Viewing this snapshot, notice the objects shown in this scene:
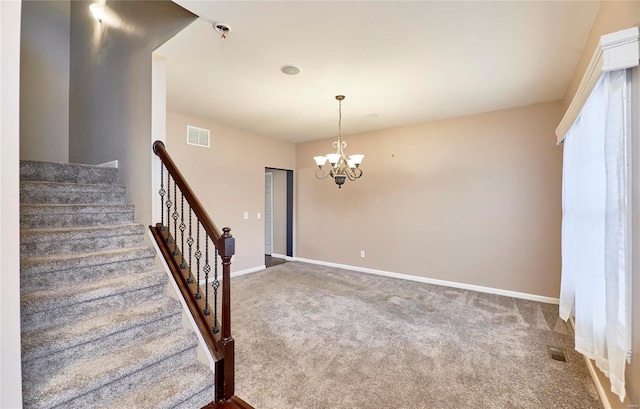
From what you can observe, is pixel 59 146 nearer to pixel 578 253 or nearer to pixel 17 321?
pixel 17 321

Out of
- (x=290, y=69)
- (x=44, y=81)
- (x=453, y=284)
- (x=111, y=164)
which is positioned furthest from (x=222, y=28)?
(x=453, y=284)

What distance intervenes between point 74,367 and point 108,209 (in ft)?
4.51

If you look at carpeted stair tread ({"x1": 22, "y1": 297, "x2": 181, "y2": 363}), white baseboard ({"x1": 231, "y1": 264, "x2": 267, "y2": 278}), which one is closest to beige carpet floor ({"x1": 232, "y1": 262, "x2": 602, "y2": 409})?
carpeted stair tread ({"x1": 22, "y1": 297, "x2": 181, "y2": 363})

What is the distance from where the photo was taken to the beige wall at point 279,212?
6508 mm

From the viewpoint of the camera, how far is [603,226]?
5.58 feet

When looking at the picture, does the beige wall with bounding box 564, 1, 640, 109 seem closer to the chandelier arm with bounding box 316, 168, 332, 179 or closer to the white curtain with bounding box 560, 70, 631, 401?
the white curtain with bounding box 560, 70, 631, 401

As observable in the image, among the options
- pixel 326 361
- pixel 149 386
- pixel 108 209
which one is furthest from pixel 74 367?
pixel 326 361

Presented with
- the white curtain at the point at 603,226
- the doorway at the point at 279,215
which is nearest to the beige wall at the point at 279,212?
the doorway at the point at 279,215

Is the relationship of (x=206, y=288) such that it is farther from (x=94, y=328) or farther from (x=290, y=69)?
(x=290, y=69)

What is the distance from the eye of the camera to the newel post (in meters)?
1.82

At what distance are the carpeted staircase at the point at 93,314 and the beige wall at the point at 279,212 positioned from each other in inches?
161

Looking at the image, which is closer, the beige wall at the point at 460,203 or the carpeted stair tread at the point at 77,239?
the carpeted stair tread at the point at 77,239

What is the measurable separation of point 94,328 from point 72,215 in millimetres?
1127

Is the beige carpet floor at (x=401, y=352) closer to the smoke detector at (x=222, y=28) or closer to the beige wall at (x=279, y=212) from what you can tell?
the beige wall at (x=279, y=212)
